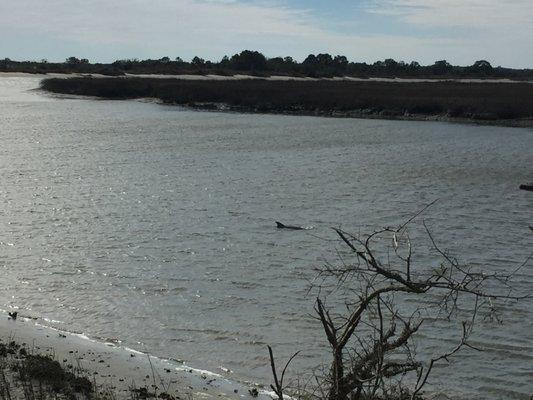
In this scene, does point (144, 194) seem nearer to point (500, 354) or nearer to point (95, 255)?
point (95, 255)

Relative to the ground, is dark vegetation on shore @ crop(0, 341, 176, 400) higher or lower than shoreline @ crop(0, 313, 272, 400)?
higher

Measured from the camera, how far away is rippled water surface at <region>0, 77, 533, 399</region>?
11.0m

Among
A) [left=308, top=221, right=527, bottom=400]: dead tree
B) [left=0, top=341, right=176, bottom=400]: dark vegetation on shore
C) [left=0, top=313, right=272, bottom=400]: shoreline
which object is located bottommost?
[left=0, top=313, right=272, bottom=400]: shoreline

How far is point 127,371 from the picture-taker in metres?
9.33

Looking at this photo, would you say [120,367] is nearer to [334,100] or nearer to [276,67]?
[334,100]

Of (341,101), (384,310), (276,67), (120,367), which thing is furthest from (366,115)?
(276,67)

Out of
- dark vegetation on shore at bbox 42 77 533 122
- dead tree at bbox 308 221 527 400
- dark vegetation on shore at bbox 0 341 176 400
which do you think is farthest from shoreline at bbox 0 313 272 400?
dark vegetation on shore at bbox 42 77 533 122

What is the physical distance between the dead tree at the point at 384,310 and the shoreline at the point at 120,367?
1.57m

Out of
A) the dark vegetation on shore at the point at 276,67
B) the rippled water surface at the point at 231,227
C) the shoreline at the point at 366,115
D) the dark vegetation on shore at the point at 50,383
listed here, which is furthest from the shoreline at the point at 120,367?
the dark vegetation on shore at the point at 276,67

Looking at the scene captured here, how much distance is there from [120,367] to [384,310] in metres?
4.31

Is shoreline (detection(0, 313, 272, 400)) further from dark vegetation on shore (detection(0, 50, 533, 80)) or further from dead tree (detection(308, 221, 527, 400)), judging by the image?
dark vegetation on shore (detection(0, 50, 533, 80))

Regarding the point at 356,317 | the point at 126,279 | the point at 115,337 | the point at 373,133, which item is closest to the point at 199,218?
the point at 126,279

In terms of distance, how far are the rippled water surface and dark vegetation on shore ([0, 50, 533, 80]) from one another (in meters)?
87.0

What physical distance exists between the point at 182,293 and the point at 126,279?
1449 mm
